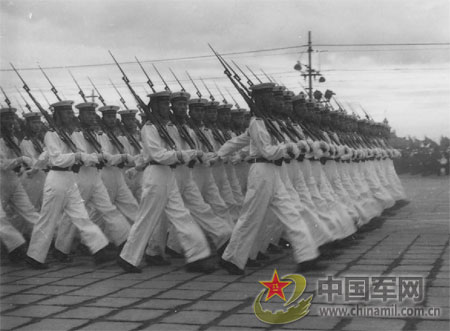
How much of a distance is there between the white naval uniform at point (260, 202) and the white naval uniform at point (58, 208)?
1742mm

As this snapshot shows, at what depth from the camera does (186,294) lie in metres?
6.64

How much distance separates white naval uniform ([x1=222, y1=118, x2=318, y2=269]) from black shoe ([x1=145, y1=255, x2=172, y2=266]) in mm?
1250

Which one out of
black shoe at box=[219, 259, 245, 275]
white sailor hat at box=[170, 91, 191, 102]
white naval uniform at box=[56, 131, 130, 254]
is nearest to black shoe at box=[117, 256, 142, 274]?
black shoe at box=[219, 259, 245, 275]

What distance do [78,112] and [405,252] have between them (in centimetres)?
453

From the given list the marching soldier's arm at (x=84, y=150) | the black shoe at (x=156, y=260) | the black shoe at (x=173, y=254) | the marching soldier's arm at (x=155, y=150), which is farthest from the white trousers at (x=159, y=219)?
the black shoe at (x=173, y=254)

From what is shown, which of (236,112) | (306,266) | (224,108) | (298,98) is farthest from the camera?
(236,112)

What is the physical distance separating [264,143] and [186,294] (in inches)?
75.7

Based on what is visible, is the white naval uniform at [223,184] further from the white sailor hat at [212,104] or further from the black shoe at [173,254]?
the black shoe at [173,254]

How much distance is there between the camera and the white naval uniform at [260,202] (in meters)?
7.67

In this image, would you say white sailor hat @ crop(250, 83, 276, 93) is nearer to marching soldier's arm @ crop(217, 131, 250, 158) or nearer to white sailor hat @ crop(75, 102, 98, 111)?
marching soldier's arm @ crop(217, 131, 250, 158)

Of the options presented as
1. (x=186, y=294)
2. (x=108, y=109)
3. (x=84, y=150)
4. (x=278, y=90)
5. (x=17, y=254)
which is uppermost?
(x=108, y=109)

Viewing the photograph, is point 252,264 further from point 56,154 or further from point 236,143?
point 56,154

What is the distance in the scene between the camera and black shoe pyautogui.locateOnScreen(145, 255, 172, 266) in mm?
8734

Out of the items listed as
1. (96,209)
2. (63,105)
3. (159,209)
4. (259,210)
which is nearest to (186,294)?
(259,210)
